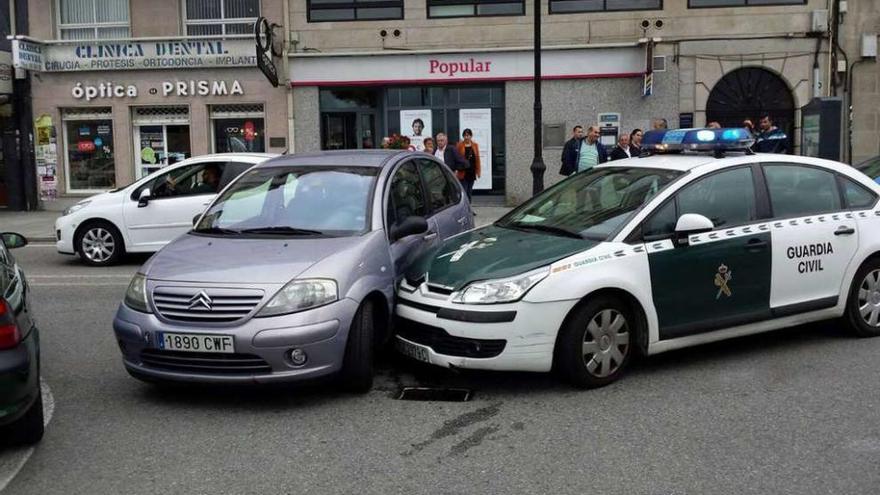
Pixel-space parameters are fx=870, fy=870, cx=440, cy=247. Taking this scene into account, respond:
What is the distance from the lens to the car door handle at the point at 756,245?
20.5ft

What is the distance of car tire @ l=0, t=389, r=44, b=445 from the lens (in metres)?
4.69

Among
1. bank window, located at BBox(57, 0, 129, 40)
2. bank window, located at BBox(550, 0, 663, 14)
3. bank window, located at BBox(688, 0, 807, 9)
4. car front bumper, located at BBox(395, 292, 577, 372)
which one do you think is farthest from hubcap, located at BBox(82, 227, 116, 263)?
bank window, located at BBox(688, 0, 807, 9)

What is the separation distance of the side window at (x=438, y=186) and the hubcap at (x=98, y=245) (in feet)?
20.9

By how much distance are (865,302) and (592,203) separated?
2419 millimetres

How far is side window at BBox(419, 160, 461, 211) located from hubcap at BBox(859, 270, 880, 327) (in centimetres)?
348

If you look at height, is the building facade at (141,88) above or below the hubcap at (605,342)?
above

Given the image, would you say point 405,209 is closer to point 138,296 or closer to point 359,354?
point 359,354

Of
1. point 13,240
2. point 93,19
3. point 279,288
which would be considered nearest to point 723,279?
point 279,288

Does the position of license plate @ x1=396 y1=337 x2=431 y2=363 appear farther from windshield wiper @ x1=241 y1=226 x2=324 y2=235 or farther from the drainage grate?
windshield wiper @ x1=241 y1=226 x2=324 y2=235

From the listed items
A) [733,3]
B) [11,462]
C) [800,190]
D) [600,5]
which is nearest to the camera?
[11,462]

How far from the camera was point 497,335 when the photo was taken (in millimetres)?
5410

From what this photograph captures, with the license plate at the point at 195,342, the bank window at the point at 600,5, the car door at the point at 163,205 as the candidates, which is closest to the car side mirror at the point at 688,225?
the license plate at the point at 195,342

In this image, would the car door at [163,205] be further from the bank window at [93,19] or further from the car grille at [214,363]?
the bank window at [93,19]

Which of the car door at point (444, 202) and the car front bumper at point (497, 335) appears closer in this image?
the car front bumper at point (497, 335)
